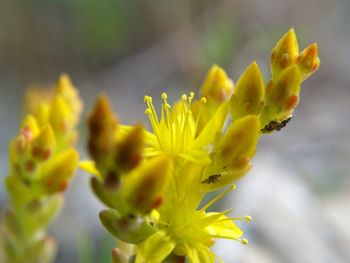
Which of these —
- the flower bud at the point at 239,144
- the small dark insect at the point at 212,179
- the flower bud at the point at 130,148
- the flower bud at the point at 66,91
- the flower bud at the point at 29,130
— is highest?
the flower bud at the point at 66,91

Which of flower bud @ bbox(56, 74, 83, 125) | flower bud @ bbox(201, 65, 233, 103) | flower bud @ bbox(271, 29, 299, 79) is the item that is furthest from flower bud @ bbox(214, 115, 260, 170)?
flower bud @ bbox(56, 74, 83, 125)

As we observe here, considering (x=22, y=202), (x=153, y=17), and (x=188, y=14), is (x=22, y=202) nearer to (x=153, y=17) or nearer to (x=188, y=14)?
(x=188, y=14)

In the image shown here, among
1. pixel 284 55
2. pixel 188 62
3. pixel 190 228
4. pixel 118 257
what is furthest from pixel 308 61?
pixel 188 62

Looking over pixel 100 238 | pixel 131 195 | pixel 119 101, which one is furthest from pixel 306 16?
pixel 131 195

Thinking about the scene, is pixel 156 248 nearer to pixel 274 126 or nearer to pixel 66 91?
pixel 274 126

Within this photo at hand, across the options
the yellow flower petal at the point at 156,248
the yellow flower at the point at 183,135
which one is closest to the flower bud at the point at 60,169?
the yellow flower at the point at 183,135

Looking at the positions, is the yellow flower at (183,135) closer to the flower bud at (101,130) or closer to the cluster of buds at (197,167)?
the cluster of buds at (197,167)

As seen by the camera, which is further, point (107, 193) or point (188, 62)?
point (188, 62)

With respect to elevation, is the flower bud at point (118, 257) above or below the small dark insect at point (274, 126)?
below
